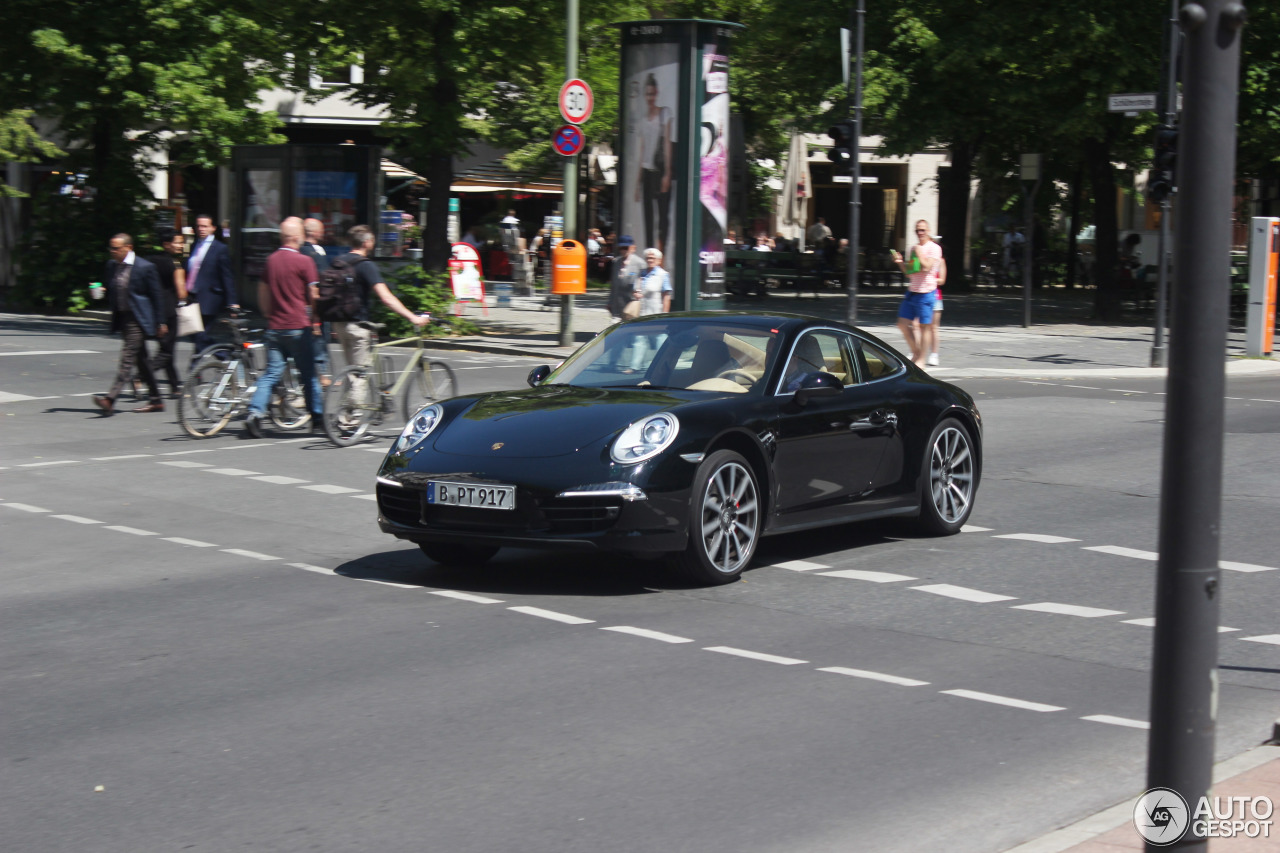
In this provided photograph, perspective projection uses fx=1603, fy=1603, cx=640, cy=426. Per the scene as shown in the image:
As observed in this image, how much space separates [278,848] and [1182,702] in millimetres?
2421

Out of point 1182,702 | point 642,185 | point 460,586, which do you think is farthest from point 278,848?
point 642,185

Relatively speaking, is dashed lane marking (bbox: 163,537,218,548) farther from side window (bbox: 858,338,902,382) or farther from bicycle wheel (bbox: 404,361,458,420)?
bicycle wheel (bbox: 404,361,458,420)

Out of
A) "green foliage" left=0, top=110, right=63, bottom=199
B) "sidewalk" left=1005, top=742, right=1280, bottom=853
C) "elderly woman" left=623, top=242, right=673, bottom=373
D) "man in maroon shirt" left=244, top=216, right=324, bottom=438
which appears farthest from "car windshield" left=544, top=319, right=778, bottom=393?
"green foliage" left=0, top=110, right=63, bottom=199

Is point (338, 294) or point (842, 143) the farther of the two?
point (842, 143)

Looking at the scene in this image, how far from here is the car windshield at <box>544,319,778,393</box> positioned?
8.80 m

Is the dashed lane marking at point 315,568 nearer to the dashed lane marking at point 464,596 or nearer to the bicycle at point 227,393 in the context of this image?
the dashed lane marking at point 464,596

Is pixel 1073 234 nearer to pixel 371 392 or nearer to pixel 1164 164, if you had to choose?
pixel 1164 164

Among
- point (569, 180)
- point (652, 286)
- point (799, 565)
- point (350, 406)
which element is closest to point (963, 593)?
point (799, 565)

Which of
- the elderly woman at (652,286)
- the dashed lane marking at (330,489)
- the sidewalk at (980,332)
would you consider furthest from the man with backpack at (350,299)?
the elderly woman at (652,286)

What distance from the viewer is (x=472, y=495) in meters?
7.91

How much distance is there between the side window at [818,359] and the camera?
8930mm

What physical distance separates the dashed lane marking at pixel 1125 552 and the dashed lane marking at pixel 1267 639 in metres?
1.98

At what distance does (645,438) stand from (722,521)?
0.64 meters

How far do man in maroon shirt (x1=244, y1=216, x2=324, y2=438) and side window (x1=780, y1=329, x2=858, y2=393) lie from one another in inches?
250
